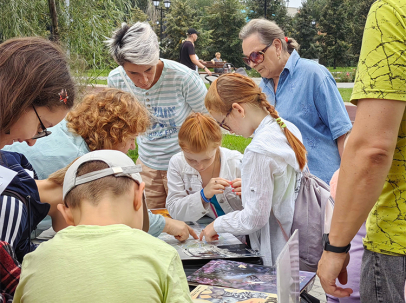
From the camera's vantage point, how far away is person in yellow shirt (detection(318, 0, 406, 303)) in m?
1.12

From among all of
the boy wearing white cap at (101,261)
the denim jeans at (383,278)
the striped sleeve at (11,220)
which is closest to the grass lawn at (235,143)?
the striped sleeve at (11,220)

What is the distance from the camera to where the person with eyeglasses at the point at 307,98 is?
261 centimetres

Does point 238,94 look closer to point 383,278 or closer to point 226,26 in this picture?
point 383,278

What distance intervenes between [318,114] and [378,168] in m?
1.56

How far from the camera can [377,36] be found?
1131 millimetres

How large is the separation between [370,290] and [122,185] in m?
0.79

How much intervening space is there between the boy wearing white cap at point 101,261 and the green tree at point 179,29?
100 feet

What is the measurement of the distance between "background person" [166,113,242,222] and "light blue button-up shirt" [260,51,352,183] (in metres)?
0.45

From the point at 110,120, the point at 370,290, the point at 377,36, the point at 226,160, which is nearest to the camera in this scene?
the point at 377,36

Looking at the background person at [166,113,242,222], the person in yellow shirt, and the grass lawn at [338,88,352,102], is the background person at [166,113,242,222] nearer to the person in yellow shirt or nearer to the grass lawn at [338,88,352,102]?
the person in yellow shirt

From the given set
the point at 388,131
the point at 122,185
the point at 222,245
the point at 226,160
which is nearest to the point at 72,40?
the point at 226,160

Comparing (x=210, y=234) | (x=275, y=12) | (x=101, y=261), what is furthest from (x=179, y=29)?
(x=101, y=261)

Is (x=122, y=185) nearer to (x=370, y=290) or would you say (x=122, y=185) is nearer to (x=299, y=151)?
(x=370, y=290)

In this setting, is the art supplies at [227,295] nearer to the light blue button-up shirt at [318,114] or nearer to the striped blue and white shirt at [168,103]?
the light blue button-up shirt at [318,114]
